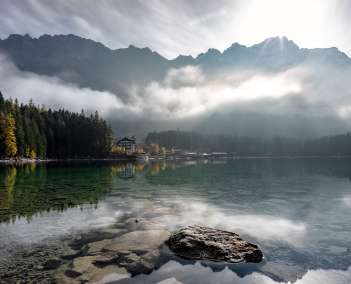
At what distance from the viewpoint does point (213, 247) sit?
22469 millimetres

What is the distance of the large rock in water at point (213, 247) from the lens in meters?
21.8

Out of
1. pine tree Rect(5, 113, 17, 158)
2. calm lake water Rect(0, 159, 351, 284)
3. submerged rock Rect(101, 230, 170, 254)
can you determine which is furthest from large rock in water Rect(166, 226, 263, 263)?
pine tree Rect(5, 113, 17, 158)

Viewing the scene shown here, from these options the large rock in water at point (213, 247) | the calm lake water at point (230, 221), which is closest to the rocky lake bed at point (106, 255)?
the large rock in water at point (213, 247)

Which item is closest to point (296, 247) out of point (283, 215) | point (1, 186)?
point (283, 215)

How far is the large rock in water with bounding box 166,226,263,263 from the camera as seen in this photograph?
71.6 feet

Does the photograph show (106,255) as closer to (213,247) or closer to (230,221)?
(213,247)

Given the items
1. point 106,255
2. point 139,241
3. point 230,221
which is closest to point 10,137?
point 230,221

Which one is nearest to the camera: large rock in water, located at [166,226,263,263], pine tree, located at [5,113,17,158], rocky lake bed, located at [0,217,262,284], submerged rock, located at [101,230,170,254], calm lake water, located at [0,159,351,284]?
rocky lake bed, located at [0,217,262,284]

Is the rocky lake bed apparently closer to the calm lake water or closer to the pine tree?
the calm lake water

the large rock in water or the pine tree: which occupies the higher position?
the pine tree

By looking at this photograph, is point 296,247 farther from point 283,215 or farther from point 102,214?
point 102,214

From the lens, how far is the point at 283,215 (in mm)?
37719

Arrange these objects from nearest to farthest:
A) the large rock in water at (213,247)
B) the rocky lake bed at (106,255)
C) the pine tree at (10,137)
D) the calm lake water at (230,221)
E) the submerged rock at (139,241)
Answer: the rocky lake bed at (106,255)
the calm lake water at (230,221)
the large rock in water at (213,247)
the submerged rock at (139,241)
the pine tree at (10,137)

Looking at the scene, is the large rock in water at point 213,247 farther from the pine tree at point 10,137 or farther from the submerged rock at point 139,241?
the pine tree at point 10,137
